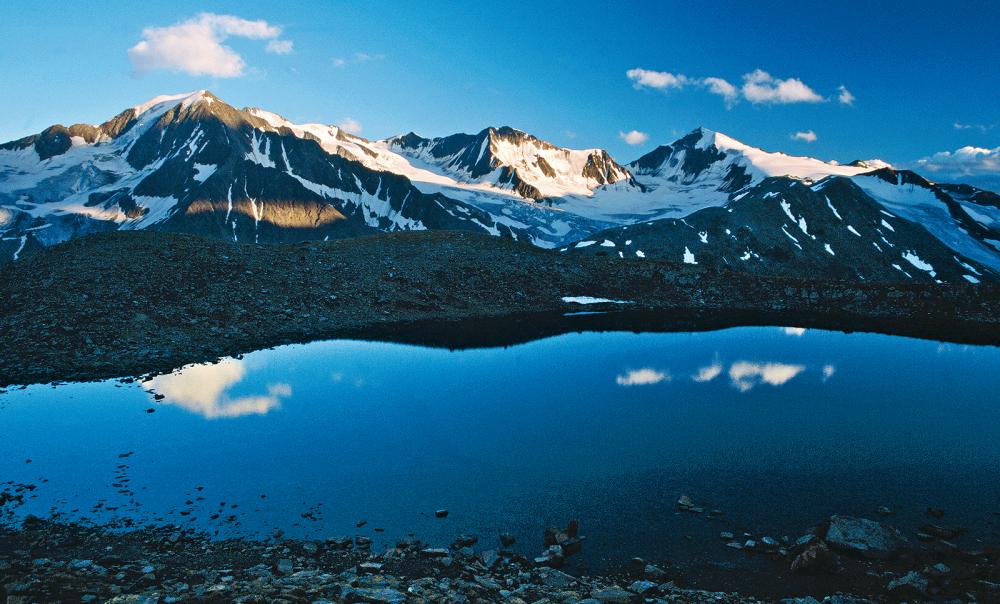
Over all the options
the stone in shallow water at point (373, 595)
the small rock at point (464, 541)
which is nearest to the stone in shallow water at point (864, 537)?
the small rock at point (464, 541)

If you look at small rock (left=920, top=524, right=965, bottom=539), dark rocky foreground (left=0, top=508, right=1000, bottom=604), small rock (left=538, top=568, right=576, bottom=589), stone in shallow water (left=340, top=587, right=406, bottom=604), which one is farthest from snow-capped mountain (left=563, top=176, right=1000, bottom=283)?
stone in shallow water (left=340, top=587, right=406, bottom=604)

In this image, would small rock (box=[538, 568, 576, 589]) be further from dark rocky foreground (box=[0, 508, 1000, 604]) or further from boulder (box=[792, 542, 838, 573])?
boulder (box=[792, 542, 838, 573])

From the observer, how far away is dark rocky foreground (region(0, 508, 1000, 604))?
37.3 ft

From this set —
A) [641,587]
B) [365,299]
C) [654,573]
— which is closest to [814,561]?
[654,573]

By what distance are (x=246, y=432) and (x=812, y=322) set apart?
50.5m

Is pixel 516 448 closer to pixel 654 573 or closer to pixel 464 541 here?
pixel 464 541

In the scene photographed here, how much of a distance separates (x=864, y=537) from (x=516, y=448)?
11474mm

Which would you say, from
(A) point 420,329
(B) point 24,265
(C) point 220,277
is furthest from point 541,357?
(B) point 24,265

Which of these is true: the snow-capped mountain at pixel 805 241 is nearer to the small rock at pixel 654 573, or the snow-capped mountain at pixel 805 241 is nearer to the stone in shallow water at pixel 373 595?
the small rock at pixel 654 573

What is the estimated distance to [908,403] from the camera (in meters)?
28.4

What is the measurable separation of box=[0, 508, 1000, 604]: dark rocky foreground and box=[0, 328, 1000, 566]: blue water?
2.61 ft

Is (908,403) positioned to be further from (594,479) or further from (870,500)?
(594,479)

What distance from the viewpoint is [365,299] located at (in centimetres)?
5112

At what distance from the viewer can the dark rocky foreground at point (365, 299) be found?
3553cm
